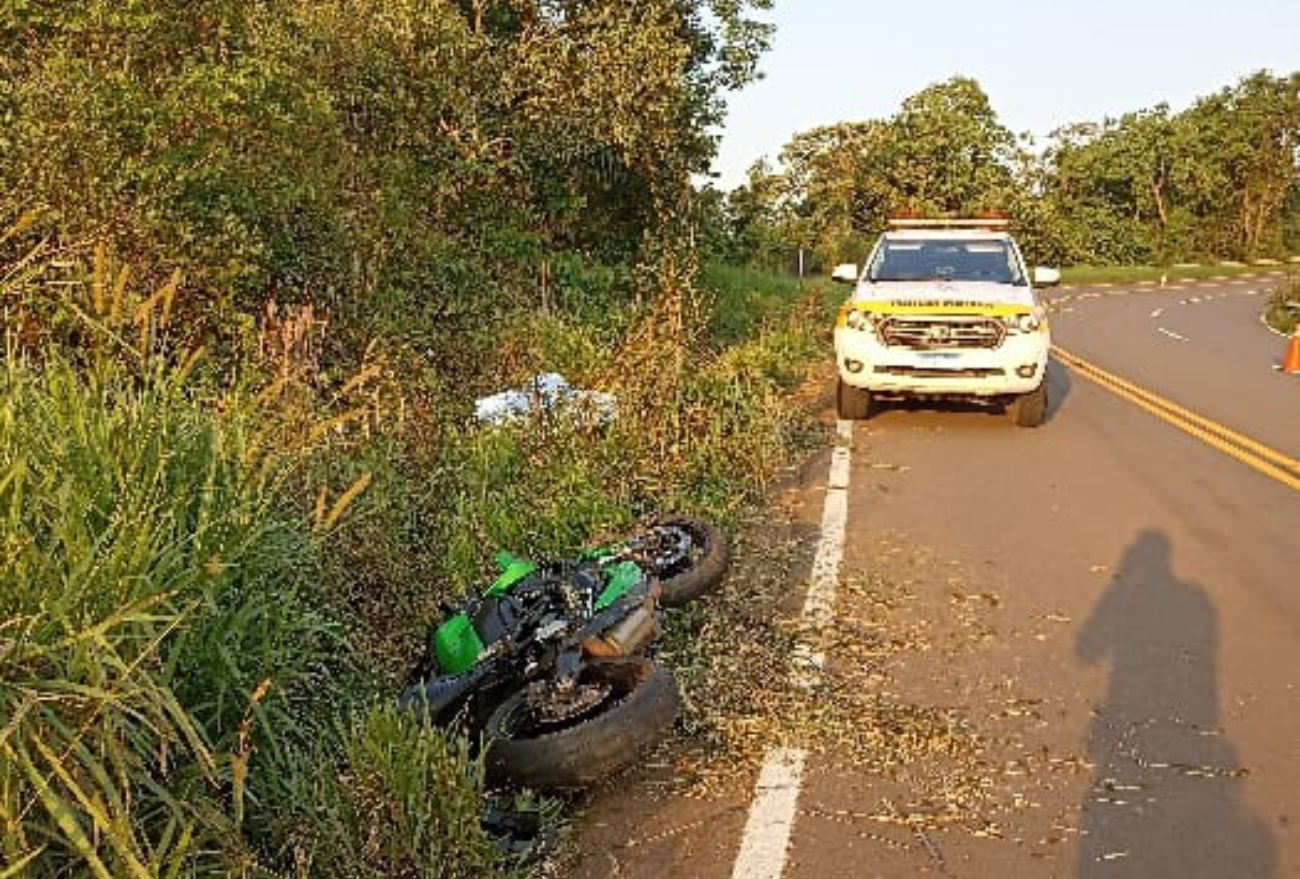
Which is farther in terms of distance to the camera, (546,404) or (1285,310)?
(1285,310)

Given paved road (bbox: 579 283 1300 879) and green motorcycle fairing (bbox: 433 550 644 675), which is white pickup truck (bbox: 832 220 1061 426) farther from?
green motorcycle fairing (bbox: 433 550 644 675)

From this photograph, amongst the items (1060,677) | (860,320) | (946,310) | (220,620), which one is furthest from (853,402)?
(220,620)

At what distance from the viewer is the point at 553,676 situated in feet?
14.5

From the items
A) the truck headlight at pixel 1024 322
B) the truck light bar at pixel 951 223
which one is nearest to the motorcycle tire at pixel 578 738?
the truck headlight at pixel 1024 322

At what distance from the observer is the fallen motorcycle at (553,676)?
161 inches

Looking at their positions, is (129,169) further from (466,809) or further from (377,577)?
(466,809)

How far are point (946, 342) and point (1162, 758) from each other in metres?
7.12

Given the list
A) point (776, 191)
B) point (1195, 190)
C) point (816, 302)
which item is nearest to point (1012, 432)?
point (816, 302)

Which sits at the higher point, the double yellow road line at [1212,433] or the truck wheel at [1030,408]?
the truck wheel at [1030,408]

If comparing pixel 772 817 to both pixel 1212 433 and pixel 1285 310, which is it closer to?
pixel 1212 433

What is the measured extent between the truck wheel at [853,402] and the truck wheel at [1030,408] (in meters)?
1.39

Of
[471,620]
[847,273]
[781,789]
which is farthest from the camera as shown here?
[847,273]

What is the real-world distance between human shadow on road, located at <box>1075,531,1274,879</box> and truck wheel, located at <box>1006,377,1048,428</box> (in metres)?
5.33

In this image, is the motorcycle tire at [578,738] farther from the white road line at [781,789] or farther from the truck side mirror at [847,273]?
the truck side mirror at [847,273]
